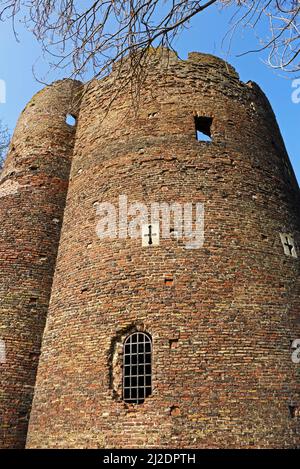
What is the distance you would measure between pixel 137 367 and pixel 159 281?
5.55 ft

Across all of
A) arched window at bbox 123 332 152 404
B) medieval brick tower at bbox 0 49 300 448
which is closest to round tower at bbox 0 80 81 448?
medieval brick tower at bbox 0 49 300 448

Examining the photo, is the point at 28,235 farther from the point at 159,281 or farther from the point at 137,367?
the point at 137,367

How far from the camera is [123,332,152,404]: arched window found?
8.05 m

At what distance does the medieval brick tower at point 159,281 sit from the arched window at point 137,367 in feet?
0.09

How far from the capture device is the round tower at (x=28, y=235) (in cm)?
994

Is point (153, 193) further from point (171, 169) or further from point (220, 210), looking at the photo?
point (220, 210)

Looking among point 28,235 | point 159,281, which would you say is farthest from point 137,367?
point 28,235

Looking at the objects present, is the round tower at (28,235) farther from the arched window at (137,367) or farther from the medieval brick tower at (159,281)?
the arched window at (137,367)

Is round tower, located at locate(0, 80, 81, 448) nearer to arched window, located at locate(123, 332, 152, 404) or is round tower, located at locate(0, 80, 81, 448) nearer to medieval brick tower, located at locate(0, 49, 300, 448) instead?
medieval brick tower, located at locate(0, 49, 300, 448)

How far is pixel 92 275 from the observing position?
9375 millimetres

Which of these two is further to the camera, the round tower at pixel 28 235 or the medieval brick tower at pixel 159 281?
the round tower at pixel 28 235

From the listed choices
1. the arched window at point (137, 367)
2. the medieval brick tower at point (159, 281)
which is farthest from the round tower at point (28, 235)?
the arched window at point (137, 367)

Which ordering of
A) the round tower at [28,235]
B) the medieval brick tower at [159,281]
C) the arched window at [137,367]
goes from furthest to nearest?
the round tower at [28,235], the arched window at [137,367], the medieval brick tower at [159,281]
